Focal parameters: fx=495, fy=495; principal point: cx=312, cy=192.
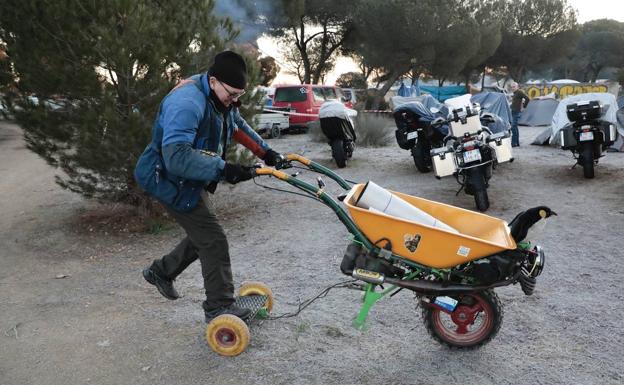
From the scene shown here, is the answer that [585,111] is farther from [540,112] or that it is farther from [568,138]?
[540,112]

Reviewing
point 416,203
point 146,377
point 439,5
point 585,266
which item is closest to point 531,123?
point 439,5

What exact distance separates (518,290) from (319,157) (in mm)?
7640

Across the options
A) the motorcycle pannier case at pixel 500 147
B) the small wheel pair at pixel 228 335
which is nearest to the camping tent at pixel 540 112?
the motorcycle pannier case at pixel 500 147

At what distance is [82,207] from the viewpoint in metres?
7.27

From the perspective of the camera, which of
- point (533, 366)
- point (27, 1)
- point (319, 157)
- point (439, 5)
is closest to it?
point (533, 366)

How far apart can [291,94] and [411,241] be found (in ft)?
46.9

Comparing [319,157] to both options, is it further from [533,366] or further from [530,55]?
[530,55]

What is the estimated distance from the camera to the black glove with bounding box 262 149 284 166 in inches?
144

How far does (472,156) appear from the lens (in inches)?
254

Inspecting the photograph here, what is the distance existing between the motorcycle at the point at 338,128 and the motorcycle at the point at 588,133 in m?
3.95

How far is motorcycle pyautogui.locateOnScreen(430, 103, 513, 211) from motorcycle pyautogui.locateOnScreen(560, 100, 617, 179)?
5.61ft

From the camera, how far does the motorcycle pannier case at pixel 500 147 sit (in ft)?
21.8

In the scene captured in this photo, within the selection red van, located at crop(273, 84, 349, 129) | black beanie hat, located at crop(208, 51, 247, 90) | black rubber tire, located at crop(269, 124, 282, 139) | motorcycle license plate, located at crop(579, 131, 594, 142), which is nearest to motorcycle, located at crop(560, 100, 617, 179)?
motorcycle license plate, located at crop(579, 131, 594, 142)

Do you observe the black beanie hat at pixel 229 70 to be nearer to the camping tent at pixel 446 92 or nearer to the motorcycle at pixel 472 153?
the motorcycle at pixel 472 153
